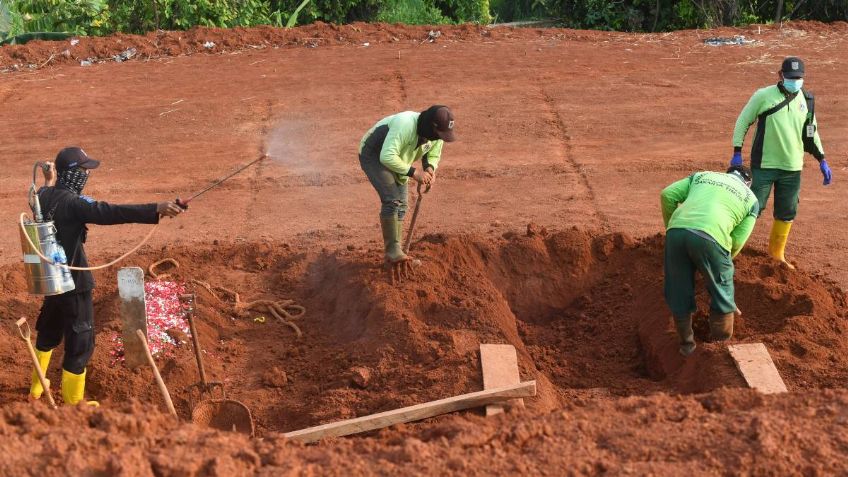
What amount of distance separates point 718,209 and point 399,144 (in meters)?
2.62

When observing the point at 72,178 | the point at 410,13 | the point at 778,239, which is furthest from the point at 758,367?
the point at 410,13

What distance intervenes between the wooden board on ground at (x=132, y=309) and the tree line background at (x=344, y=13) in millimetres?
11850

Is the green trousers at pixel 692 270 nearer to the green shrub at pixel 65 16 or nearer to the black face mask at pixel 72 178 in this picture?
the black face mask at pixel 72 178

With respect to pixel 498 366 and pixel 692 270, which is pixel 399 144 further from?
pixel 692 270

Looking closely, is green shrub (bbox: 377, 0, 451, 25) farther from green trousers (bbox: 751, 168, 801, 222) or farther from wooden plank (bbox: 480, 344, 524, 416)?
wooden plank (bbox: 480, 344, 524, 416)

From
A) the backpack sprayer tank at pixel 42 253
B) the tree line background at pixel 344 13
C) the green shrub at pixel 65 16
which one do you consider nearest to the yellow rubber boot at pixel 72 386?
the backpack sprayer tank at pixel 42 253

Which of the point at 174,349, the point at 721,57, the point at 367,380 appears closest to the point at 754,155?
the point at 367,380

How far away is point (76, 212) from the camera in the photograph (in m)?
6.48

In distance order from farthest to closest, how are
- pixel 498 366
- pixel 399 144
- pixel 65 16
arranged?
pixel 65 16 < pixel 399 144 < pixel 498 366

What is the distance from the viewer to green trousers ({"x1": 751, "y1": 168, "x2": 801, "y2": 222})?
28.0 ft

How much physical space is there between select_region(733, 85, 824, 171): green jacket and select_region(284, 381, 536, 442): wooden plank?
3600 millimetres

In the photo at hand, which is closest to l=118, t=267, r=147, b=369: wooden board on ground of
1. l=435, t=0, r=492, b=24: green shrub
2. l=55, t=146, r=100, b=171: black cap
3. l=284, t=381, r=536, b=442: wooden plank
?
l=55, t=146, r=100, b=171: black cap

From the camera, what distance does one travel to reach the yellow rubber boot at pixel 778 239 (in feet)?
28.5

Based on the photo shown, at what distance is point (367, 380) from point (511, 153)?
5870mm
